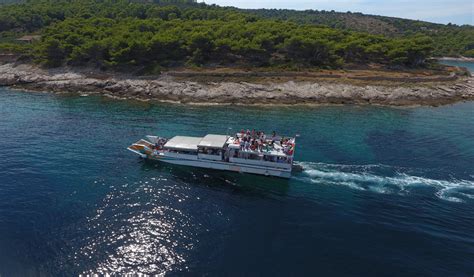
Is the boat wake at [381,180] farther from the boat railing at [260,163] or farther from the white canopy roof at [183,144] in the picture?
the white canopy roof at [183,144]

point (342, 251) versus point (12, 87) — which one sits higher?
point (12, 87)

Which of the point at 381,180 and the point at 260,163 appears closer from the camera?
the point at 381,180

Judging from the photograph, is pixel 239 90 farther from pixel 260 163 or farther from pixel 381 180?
pixel 381 180

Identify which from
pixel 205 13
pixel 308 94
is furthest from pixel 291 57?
pixel 205 13

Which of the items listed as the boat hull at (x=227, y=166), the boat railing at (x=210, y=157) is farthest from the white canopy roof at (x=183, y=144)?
the boat hull at (x=227, y=166)

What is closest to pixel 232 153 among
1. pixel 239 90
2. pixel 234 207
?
pixel 234 207

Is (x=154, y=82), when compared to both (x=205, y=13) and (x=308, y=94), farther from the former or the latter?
(x=205, y=13)
